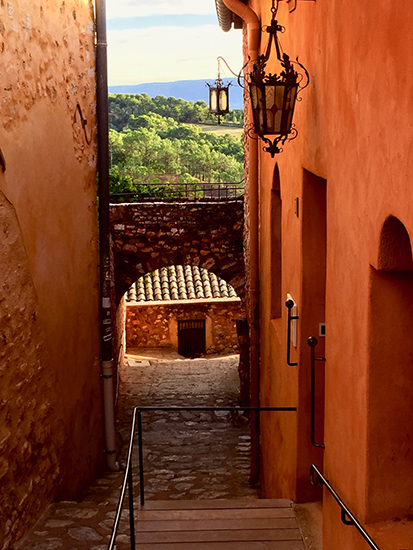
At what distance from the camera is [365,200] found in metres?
2.89

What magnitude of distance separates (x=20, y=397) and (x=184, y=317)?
12013mm

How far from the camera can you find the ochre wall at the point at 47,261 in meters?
5.03

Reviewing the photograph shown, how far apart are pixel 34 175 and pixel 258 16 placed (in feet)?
11.2

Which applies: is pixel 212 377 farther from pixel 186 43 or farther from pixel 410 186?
pixel 186 43

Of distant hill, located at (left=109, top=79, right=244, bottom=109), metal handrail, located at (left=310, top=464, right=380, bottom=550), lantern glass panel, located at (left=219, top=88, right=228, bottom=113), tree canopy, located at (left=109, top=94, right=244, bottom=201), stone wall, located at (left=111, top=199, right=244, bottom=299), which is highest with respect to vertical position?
distant hill, located at (left=109, top=79, right=244, bottom=109)

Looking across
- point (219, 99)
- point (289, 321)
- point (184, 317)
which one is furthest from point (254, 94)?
point (184, 317)

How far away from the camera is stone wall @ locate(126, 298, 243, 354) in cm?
1712

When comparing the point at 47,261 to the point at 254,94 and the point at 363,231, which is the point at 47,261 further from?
the point at 363,231

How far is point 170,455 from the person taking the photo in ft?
29.3

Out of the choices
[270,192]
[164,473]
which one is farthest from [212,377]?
[270,192]

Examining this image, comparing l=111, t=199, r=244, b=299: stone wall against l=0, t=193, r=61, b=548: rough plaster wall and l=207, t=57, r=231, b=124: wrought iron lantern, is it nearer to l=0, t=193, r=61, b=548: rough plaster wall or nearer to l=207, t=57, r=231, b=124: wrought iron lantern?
l=207, t=57, r=231, b=124: wrought iron lantern

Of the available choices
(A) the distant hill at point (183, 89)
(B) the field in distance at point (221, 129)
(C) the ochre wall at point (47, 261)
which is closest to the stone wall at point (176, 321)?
(C) the ochre wall at point (47, 261)

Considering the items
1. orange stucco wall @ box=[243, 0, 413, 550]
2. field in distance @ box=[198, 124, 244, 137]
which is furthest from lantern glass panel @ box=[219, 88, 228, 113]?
field in distance @ box=[198, 124, 244, 137]

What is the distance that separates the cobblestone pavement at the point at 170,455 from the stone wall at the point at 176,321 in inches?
134
